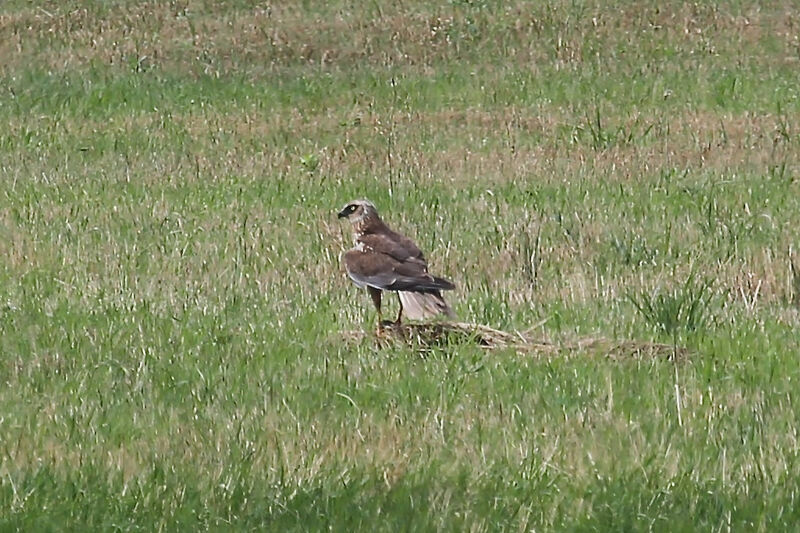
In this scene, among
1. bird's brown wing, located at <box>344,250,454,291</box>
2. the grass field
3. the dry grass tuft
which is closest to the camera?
the grass field

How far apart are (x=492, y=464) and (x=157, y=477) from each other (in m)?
1.27

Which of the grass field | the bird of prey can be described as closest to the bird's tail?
the bird of prey

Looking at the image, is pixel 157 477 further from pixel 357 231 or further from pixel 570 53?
pixel 570 53

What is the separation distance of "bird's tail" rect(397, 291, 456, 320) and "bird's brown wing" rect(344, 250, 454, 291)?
21 centimetres

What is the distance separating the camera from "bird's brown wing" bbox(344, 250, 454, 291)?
7840mm

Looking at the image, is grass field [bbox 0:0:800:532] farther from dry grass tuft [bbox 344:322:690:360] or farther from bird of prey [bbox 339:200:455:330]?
bird of prey [bbox 339:200:455:330]

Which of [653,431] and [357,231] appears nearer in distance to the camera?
[653,431]

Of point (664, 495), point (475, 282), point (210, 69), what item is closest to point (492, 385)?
point (664, 495)

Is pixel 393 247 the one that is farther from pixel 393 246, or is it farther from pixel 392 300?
pixel 392 300

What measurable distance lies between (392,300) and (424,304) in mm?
1332

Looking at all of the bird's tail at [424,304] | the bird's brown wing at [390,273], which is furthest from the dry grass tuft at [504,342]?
the bird's brown wing at [390,273]

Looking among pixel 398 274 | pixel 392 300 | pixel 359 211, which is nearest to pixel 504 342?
pixel 398 274

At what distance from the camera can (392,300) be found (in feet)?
31.1

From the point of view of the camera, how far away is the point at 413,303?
8195 millimetres
